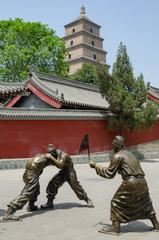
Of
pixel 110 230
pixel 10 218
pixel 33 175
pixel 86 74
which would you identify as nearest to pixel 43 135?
pixel 33 175

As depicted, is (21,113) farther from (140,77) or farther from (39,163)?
(39,163)

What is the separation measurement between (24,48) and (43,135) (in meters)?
16.8

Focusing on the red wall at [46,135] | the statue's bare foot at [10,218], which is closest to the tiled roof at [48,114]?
the red wall at [46,135]

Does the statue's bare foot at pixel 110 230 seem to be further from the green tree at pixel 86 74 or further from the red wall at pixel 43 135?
the green tree at pixel 86 74

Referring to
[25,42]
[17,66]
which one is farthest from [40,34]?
[17,66]

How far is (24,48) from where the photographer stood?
3472 centimetres

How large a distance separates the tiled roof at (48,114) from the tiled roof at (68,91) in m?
1.50

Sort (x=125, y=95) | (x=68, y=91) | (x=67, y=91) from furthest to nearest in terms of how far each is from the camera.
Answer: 1. (x=68, y=91)
2. (x=67, y=91)
3. (x=125, y=95)

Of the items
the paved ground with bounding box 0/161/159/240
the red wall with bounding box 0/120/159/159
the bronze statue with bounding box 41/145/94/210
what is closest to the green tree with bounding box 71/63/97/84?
the red wall with bounding box 0/120/159/159

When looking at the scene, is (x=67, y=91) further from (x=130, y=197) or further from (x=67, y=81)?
(x=130, y=197)

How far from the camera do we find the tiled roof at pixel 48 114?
1877cm

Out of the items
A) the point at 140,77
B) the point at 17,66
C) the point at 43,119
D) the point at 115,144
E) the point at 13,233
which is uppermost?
the point at 17,66

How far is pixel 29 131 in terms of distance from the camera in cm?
1942

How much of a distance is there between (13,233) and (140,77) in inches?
713
